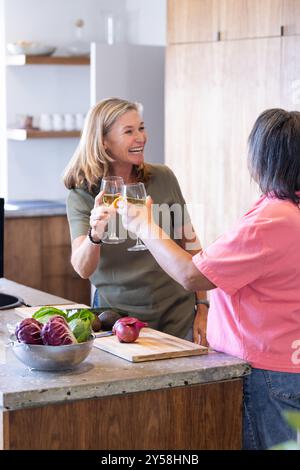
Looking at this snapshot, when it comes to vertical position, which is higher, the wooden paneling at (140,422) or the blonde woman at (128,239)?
the blonde woman at (128,239)

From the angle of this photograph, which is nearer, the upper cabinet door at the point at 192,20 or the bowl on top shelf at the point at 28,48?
the upper cabinet door at the point at 192,20

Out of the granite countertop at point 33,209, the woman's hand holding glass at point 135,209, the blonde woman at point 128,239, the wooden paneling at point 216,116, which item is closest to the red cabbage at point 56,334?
the woman's hand holding glass at point 135,209

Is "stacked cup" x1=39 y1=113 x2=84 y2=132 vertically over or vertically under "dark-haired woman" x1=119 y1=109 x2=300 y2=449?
over

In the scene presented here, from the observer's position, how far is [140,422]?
218cm

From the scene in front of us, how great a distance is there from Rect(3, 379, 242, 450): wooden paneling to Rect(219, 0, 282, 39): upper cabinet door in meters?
2.29

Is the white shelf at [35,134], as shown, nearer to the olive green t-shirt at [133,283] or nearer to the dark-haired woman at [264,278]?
the olive green t-shirt at [133,283]

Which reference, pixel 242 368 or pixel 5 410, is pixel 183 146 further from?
pixel 5 410

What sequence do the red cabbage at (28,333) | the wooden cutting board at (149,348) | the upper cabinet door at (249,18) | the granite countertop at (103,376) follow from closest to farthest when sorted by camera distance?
1. the granite countertop at (103,376)
2. the red cabbage at (28,333)
3. the wooden cutting board at (149,348)
4. the upper cabinet door at (249,18)

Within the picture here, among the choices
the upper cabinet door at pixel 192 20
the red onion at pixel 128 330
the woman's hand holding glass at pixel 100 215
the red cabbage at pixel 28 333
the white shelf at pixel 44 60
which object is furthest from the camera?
the white shelf at pixel 44 60

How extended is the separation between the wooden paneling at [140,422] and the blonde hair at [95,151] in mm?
982

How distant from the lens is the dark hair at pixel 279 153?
2.19m

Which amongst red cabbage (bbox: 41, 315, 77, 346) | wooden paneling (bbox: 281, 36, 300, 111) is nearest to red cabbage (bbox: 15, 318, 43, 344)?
red cabbage (bbox: 41, 315, 77, 346)

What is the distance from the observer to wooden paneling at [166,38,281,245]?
429 cm

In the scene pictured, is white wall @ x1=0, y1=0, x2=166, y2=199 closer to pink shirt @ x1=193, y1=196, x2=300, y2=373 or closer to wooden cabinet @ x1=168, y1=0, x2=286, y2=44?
wooden cabinet @ x1=168, y1=0, x2=286, y2=44
